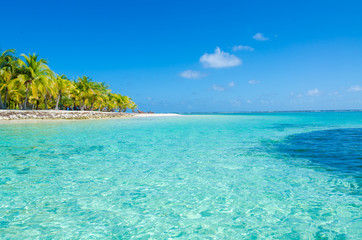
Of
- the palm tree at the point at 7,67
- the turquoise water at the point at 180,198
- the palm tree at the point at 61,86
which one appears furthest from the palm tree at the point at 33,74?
the turquoise water at the point at 180,198

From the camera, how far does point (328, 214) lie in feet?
11.8

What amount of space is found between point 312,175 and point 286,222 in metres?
2.85

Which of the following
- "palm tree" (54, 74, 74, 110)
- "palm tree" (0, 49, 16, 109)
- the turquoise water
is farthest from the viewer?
"palm tree" (54, 74, 74, 110)

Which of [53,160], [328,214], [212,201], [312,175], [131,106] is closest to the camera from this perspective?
[328,214]

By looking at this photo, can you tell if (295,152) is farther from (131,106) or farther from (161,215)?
(131,106)

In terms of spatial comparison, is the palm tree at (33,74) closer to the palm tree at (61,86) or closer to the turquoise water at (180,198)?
the palm tree at (61,86)

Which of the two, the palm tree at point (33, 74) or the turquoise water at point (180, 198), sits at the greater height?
the palm tree at point (33, 74)

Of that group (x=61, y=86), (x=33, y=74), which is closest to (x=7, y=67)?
(x=33, y=74)

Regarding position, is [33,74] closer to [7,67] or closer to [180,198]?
[7,67]

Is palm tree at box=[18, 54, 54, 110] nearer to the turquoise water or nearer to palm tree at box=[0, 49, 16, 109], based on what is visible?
palm tree at box=[0, 49, 16, 109]

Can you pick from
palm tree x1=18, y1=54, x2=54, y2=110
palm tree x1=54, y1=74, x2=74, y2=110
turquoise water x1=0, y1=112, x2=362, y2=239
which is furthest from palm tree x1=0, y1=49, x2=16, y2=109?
turquoise water x1=0, y1=112, x2=362, y2=239

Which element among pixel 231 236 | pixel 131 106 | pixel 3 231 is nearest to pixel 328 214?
pixel 231 236

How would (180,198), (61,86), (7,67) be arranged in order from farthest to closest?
(61,86), (7,67), (180,198)

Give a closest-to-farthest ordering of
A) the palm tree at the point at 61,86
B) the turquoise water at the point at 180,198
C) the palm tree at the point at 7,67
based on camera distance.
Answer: the turquoise water at the point at 180,198 < the palm tree at the point at 7,67 < the palm tree at the point at 61,86
